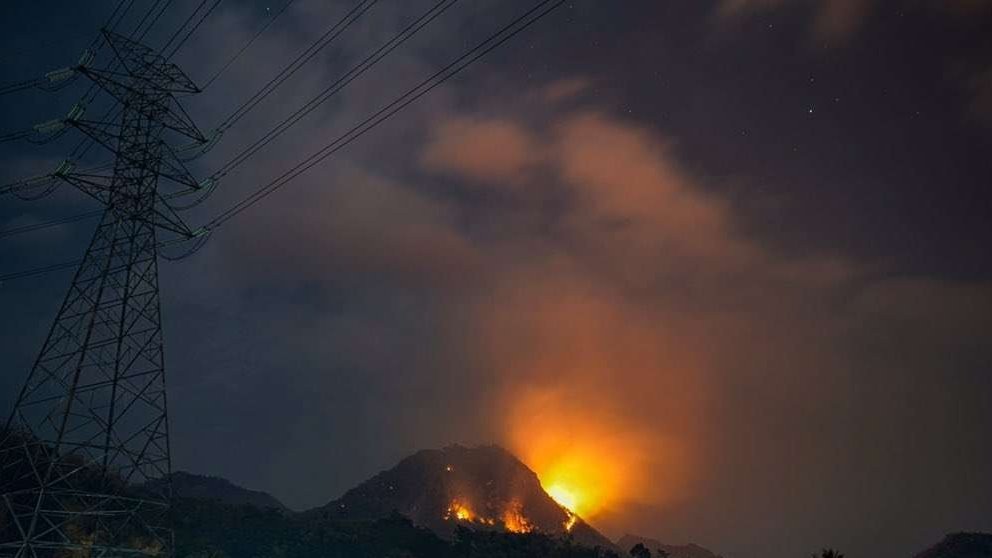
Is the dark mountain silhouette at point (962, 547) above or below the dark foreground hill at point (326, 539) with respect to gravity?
above

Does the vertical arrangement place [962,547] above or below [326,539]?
above

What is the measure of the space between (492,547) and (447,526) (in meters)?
116

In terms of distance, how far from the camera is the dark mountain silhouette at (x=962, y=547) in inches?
5463

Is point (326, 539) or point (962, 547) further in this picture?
point (962, 547)

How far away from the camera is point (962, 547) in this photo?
14300cm

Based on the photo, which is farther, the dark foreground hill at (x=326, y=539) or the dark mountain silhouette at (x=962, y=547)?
the dark mountain silhouette at (x=962, y=547)

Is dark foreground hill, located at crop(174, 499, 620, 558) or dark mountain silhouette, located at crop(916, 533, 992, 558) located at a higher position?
dark mountain silhouette, located at crop(916, 533, 992, 558)

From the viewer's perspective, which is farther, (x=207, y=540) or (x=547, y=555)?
(x=547, y=555)

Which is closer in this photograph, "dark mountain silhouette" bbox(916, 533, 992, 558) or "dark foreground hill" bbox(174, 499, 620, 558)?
"dark foreground hill" bbox(174, 499, 620, 558)

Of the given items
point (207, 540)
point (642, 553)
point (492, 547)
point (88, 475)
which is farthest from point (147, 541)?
point (642, 553)

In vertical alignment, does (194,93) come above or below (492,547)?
above

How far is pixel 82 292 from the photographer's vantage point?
34562 millimetres

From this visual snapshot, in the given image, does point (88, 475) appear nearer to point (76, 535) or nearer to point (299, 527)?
point (76, 535)

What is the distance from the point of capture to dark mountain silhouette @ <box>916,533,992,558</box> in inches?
5463
